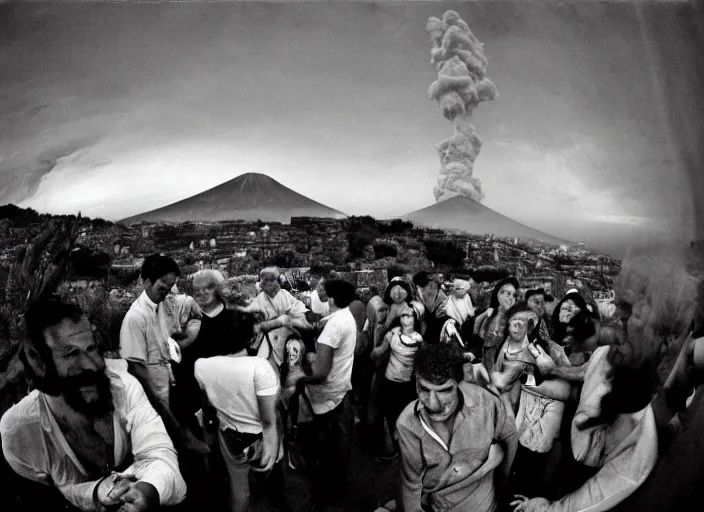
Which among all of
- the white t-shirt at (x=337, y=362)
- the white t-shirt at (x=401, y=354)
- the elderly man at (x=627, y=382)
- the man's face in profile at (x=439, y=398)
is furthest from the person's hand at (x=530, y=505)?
the white t-shirt at (x=337, y=362)

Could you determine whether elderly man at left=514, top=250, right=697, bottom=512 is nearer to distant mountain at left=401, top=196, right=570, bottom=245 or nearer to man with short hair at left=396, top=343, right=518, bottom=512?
man with short hair at left=396, top=343, right=518, bottom=512

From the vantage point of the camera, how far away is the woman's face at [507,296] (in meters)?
3.23

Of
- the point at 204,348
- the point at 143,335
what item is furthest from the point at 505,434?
the point at 143,335

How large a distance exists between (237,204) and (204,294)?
66 centimetres

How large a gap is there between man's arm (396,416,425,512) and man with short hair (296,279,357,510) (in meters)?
0.48

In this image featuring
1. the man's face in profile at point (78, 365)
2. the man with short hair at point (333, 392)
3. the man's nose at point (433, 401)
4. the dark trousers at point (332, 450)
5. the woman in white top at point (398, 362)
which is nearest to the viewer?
the man's face in profile at point (78, 365)

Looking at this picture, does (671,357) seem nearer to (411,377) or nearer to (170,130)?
(411,377)

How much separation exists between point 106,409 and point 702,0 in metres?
4.93

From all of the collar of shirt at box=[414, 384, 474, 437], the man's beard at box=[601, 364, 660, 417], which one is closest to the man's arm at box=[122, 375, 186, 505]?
the collar of shirt at box=[414, 384, 474, 437]

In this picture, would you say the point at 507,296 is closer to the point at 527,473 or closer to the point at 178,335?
the point at 527,473

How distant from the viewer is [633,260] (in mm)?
3338

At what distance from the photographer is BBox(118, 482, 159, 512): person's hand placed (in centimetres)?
280

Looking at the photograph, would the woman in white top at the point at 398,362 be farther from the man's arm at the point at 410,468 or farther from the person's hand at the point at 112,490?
the person's hand at the point at 112,490

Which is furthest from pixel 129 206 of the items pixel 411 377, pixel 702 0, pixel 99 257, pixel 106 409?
pixel 702 0
